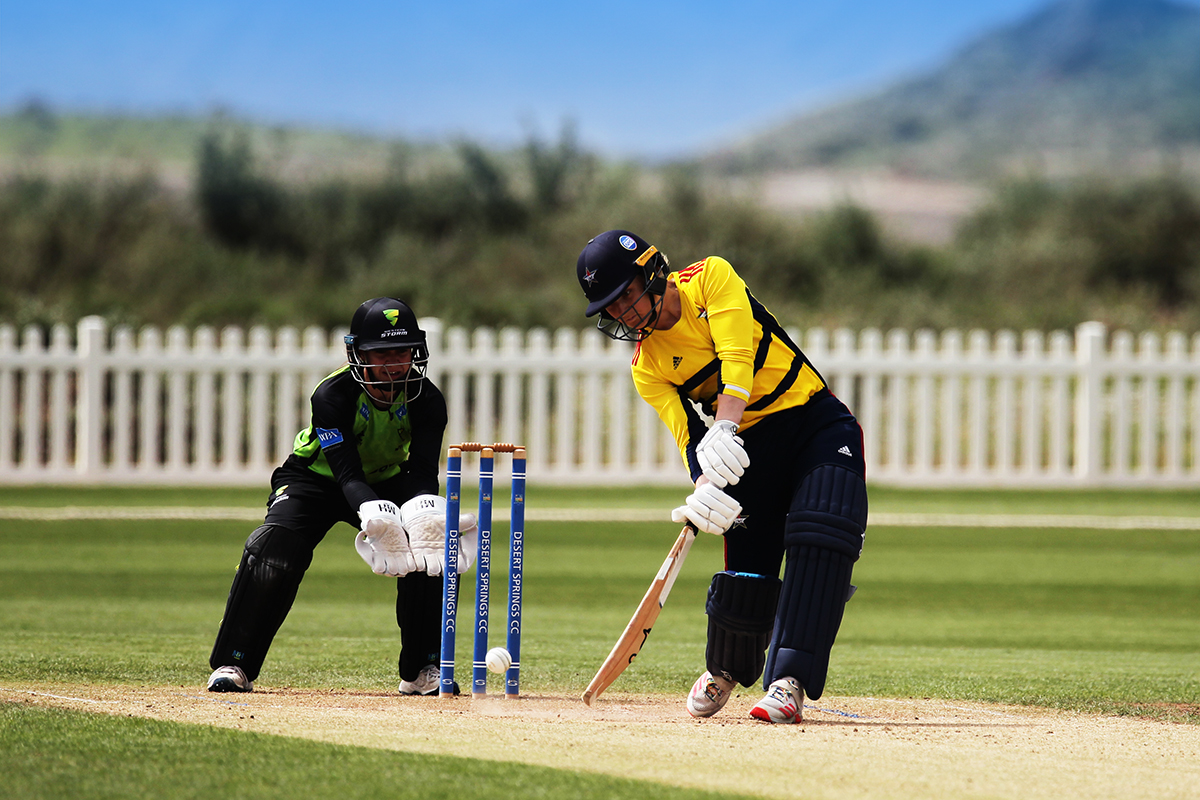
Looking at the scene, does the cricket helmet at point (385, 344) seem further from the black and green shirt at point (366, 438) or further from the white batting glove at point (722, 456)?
the white batting glove at point (722, 456)

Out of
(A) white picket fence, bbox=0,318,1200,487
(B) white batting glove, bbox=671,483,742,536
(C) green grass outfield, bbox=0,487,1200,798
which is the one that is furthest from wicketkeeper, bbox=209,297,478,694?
(A) white picket fence, bbox=0,318,1200,487

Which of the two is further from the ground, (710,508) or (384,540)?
(710,508)

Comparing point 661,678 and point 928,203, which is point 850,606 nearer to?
point 661,678

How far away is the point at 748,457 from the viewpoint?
480 cm

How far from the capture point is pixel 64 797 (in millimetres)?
3520

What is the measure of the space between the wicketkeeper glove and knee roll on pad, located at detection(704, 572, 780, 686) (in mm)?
916

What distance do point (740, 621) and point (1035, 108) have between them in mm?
131940

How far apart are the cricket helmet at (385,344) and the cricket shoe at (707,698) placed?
1549 mm

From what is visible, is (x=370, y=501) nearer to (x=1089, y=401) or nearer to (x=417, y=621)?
(x=417, y=621)

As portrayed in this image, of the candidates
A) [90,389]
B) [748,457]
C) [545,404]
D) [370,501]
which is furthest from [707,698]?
[90,389]

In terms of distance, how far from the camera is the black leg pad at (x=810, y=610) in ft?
15.5

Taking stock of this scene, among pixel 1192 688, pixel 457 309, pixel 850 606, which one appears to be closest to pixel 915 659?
pixel 1192 688

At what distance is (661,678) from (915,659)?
1.34 m

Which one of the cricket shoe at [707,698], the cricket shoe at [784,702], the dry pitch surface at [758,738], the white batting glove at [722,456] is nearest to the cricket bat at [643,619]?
the dry pitch surface at [758,738]
